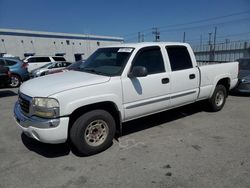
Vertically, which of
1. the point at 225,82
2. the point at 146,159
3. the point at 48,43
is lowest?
the point at 146,159

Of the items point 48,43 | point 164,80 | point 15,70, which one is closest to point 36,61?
point 15,70

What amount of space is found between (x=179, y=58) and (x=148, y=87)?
1284mm

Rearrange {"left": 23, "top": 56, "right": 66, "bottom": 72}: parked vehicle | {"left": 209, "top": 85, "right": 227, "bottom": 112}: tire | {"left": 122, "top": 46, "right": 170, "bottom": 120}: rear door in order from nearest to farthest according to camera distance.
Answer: {"left": 122, "top": 46, "right": 170, "bottom": 120}: rear door
{"left": 209, "top": 85, "right": 227, "bottom": 112}: tire
{"left": 23, "top": 56, "right": 66, "bottom": 72}: parked vehicle

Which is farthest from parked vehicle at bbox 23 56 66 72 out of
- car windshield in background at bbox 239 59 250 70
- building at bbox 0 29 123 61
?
building at bbox 0 29 123 61

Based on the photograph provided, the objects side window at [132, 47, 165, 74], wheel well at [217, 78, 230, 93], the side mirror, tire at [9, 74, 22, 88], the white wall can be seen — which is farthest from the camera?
the white wall

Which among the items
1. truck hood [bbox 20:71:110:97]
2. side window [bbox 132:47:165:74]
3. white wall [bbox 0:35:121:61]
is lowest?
truck hood [bbox 20:71:110:97]

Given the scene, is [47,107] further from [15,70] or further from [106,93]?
[15,70]

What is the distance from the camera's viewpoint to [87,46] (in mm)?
45781

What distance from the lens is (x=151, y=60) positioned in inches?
175

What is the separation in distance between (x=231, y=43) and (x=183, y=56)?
21.9 metres

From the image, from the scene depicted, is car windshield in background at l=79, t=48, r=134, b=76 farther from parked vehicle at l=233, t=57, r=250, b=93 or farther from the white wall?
the white wall

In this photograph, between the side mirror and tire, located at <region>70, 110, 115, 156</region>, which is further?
the side mirror

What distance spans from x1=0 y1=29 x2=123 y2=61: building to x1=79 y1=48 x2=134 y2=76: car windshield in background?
34712 mm

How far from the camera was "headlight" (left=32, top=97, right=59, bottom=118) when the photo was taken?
323cm
